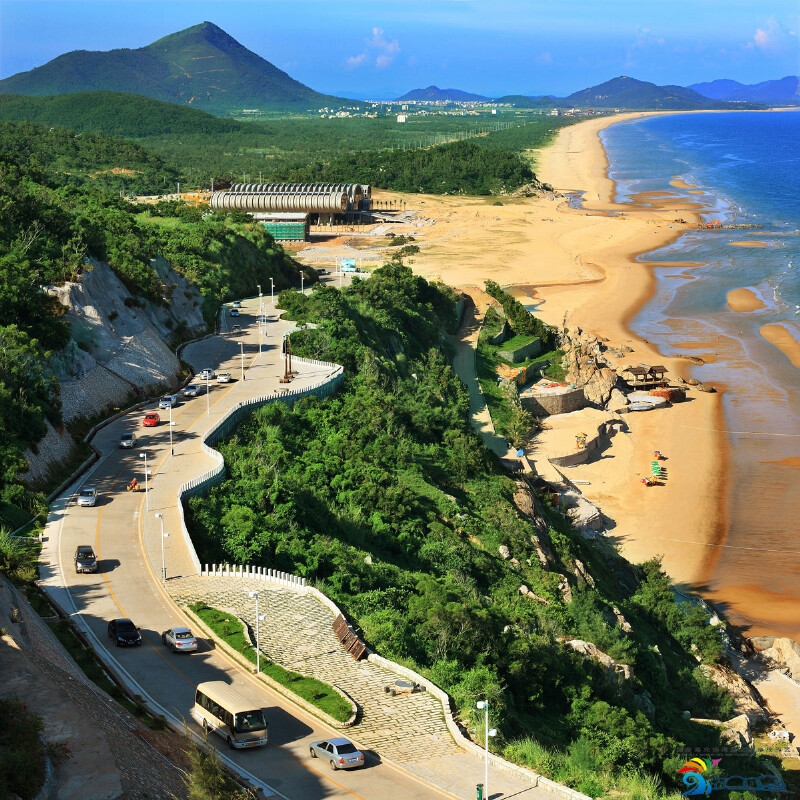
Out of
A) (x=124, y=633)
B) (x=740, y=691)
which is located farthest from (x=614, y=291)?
(x=124, y=633)

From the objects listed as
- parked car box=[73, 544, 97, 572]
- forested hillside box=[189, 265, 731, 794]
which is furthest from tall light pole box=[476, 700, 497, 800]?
parked car box=[73, 544, 97, 572]

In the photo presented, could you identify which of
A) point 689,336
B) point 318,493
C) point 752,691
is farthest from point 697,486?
point 689,336

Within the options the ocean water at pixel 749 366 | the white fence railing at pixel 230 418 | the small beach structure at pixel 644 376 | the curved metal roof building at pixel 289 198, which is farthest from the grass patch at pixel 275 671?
the curved metal roof building at pixel 289 198

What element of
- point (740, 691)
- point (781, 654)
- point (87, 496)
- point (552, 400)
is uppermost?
point (87, 496)

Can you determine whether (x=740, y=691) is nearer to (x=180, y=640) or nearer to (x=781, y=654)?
(x=781, y=654)

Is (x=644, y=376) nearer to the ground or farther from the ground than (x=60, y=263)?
nearer to the ground

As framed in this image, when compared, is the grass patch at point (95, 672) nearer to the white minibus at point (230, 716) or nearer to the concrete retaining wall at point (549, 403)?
the white minibus at point (230, 716)
